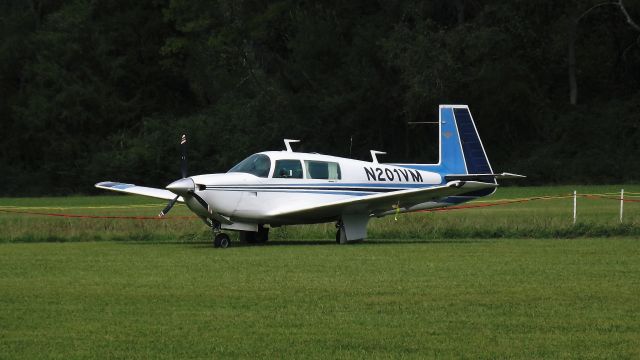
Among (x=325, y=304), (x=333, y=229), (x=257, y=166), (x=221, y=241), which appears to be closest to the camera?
(x=325, y=304)

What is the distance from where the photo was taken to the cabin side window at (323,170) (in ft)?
78.9

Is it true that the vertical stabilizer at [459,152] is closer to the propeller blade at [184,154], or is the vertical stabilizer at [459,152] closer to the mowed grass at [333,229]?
the mowed grass at [333,229]

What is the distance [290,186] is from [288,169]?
332 mm

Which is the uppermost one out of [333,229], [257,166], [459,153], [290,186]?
[459,153]

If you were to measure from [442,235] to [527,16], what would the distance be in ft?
98.1

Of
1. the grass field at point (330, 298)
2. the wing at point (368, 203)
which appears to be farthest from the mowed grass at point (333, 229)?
the wing at point (368, 203)

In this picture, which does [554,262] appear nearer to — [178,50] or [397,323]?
[397,323]

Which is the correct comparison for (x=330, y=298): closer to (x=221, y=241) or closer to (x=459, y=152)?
(x=221, y=241)

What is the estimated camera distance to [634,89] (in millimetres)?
55219

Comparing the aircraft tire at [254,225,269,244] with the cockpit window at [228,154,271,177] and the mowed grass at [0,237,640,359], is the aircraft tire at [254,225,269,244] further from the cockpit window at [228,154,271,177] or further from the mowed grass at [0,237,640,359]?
the mowed grass at [0,237,640,359]

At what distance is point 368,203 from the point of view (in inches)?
918

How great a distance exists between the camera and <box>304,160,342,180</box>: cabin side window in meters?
24.0

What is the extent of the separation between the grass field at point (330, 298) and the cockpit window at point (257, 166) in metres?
1.55

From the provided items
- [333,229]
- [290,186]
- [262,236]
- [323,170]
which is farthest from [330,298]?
[333,229]
